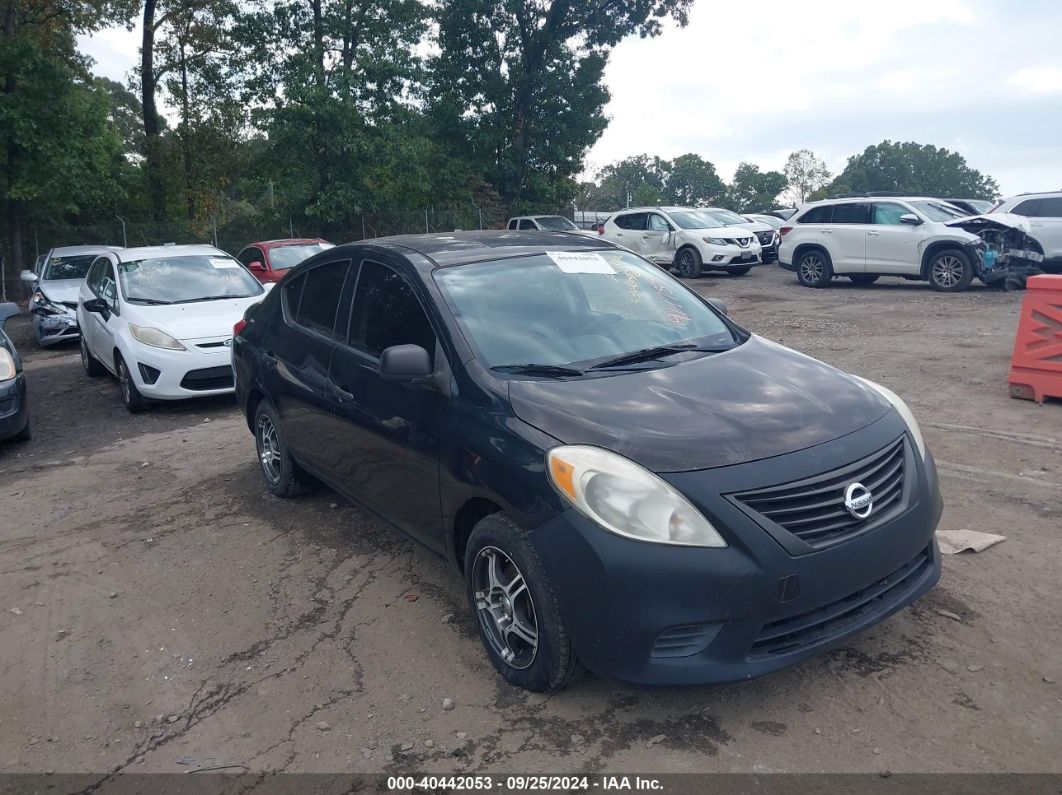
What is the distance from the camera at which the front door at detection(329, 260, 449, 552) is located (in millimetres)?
3960

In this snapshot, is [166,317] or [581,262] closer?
[581,262]

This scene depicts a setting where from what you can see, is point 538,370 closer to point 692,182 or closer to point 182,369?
point 182,369

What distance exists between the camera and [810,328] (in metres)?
12.7

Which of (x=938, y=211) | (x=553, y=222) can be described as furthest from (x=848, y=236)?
(x=553, y=222)

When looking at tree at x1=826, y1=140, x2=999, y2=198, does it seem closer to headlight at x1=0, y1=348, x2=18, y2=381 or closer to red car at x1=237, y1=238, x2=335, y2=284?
red car at x1=237, y1=238, x2=335, y2=284

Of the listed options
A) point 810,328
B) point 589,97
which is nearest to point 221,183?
point 589,97

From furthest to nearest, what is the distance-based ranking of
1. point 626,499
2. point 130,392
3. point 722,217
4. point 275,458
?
1. point 722,217
2. point 130,392
3. point 275,458
4. point 626,499

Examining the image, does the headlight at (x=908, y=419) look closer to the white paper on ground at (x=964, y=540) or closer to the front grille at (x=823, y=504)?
the front grille at (x=823, y=504)

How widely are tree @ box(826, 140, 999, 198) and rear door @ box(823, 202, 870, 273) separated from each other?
80.6 m

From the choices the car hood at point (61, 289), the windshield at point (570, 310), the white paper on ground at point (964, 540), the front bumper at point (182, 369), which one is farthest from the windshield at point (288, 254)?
the white paper on ground at point (964, 540)

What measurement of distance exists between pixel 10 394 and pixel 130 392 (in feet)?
5.06

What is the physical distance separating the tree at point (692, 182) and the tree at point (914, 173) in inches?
572

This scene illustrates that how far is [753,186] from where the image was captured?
106188mm

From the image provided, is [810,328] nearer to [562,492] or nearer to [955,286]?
[955,286]
